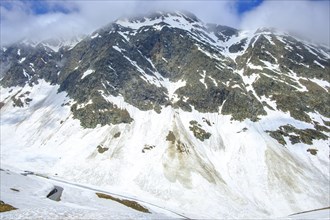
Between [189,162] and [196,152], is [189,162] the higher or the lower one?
the lower one

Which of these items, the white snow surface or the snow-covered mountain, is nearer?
the white snow surface

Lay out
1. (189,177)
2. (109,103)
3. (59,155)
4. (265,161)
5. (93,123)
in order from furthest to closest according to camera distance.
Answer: (109,103)
(93,123)
(59,155)
(265,161)
(189,177)

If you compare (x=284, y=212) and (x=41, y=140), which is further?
(x=41, y=140)

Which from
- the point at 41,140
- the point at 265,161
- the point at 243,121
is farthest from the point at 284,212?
the point at 41,140

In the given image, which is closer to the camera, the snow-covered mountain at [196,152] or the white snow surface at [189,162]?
the white snow surface at [189,162]

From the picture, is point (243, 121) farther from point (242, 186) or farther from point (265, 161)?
point (242, 186)

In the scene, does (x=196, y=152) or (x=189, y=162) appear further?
(x=196, y=152)

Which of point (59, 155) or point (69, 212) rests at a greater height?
point (59, 155)

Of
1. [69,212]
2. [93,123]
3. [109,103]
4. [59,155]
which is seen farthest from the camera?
[109,103]
